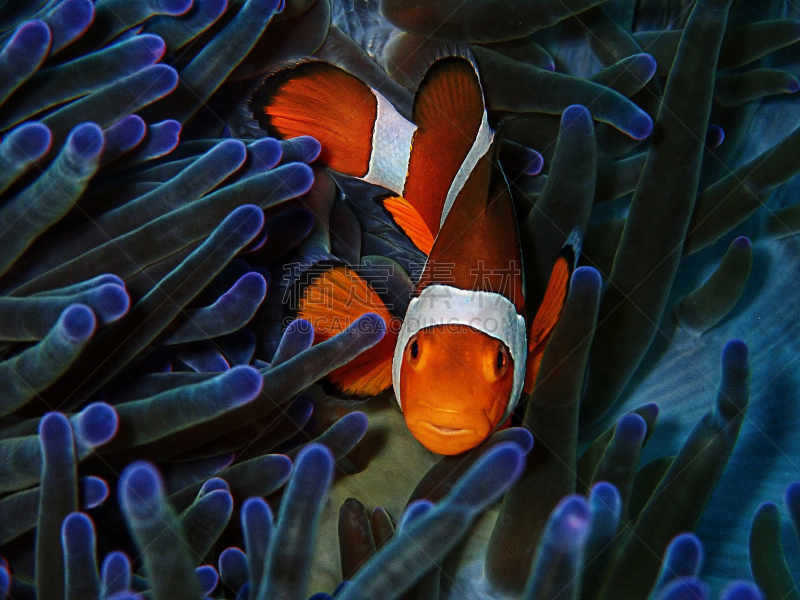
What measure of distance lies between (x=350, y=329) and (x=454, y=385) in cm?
17

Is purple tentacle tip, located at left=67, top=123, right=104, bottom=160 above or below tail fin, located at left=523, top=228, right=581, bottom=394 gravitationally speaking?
above

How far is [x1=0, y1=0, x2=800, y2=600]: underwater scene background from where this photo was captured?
708 mm

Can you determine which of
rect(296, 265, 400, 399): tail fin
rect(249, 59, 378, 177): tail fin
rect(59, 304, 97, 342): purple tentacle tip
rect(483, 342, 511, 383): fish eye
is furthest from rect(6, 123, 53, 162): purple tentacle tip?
rect(483, 342, 511, 383): fish eye

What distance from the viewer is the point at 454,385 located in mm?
928

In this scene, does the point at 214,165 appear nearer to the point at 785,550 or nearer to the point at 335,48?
the point at 335,48

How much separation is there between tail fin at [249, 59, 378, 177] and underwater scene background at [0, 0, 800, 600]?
0.16ft

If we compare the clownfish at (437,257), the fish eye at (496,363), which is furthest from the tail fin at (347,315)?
the fish eye at (496,363)

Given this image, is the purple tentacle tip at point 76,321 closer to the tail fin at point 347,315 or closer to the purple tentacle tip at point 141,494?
the purple tentacle tip at point 141,494

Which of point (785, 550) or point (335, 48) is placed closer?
point (785, 550)

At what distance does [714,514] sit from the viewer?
3.49 ft

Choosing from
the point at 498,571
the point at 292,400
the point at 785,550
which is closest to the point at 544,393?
the point at 498,571

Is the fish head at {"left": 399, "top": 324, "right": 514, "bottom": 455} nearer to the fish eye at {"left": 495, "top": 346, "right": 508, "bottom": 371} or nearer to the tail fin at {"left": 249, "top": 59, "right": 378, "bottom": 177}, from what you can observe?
the fish eye at {"left": 495, "top": 346, "right": 508, "bottom": 371}

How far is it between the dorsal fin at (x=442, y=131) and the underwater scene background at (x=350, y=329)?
0.07 m

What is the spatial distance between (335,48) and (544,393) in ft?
3.09
